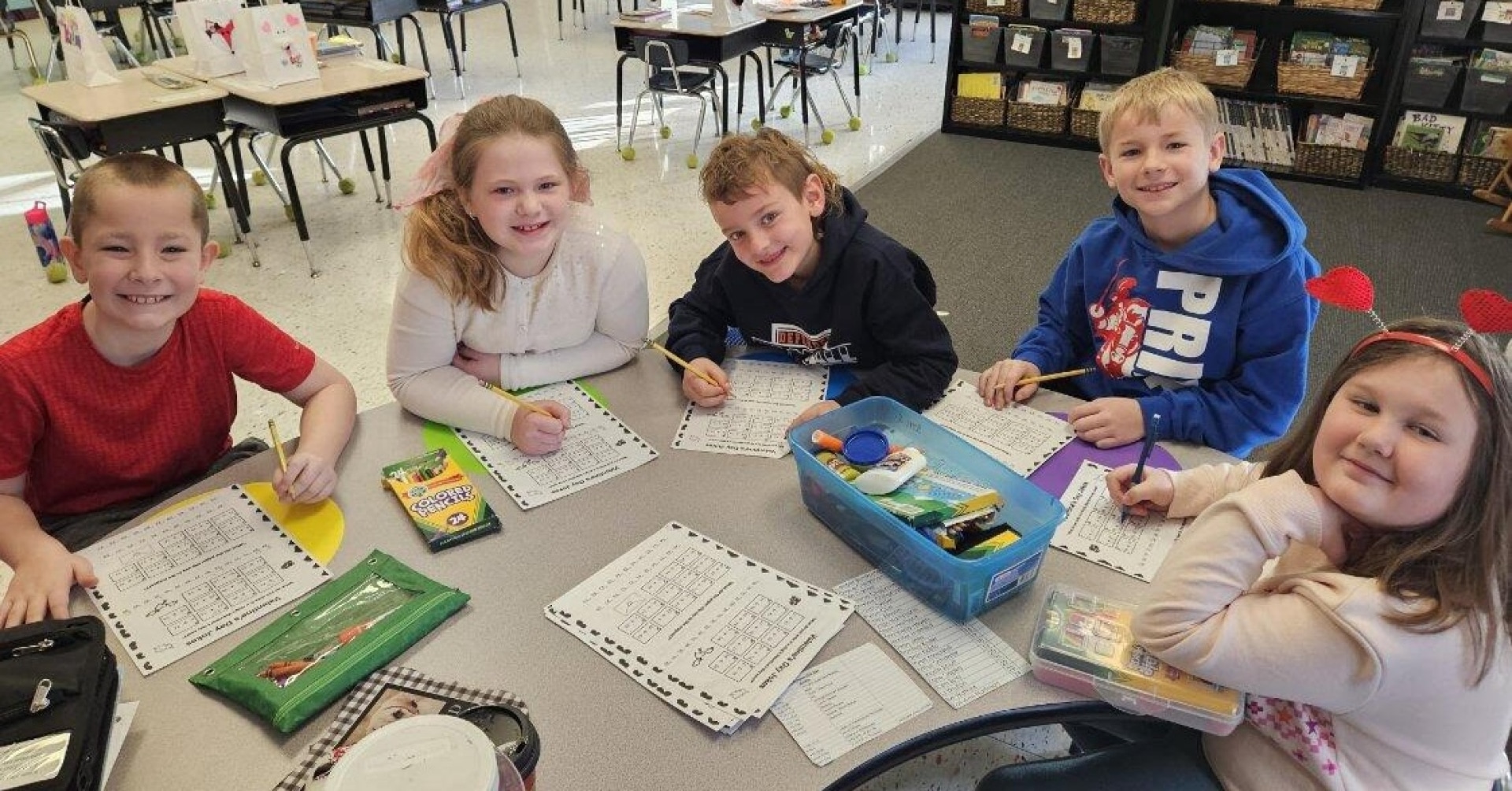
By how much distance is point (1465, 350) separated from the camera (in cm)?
83

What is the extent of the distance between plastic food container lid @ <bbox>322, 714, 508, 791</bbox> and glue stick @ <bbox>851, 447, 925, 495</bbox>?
61 centimetres

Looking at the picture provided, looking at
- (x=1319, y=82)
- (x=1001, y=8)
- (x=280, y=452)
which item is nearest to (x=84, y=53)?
(x=280, y=452)

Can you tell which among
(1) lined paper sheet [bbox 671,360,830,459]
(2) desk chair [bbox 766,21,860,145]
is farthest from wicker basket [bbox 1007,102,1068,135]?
(1) lined paper sheet [bbox 671,360,830,459]

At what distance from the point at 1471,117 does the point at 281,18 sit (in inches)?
201

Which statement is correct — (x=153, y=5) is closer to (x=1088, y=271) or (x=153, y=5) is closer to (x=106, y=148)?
(x=106, y=148)

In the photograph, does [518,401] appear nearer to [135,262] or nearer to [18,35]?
[135,262]

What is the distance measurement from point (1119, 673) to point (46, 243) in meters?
4.18

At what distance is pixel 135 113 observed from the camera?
10.5ft

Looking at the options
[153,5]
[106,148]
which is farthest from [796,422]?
[153,5]

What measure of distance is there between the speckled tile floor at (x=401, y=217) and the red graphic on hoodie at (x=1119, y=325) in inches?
28.3

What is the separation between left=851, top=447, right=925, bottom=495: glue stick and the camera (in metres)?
1.14

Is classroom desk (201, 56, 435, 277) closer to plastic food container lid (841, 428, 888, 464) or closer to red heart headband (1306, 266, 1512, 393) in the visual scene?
plastic food container lid (841, 428, 888, 464)

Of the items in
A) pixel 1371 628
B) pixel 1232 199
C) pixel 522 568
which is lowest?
pixel 522 568

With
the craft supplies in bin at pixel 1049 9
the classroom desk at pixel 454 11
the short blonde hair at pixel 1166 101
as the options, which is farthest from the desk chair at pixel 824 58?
the short blonde hair at pixel 1166 101
